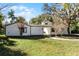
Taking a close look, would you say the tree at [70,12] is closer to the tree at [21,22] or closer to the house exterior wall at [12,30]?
the tree at [21,22]

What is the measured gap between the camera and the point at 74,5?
4.45 m

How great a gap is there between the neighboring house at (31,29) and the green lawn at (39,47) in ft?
0.42

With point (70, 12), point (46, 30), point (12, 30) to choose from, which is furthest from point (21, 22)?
point (70, 12)

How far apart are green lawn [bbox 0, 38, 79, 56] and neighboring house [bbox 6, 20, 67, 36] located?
13 centimetres

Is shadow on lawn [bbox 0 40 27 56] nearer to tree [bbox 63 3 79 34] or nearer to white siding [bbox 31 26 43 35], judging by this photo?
white siding [bbox 31 26 43 35]

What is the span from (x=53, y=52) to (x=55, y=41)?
21 centimetres

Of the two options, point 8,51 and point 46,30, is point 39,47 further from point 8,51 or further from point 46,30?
point 8,51

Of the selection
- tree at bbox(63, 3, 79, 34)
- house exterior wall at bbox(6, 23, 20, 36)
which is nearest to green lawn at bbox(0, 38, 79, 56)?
house exterior wall at bbox(6, 23, 20, 36)

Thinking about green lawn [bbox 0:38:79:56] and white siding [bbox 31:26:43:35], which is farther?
white siding [bbox 31:26:43:35]

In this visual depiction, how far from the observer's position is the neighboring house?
4.42m

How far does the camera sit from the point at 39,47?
14.4ft

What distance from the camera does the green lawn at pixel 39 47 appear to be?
4.33 m

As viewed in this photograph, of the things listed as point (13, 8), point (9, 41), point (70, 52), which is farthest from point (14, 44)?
point (70, 52)

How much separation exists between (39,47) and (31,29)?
346 millimetres
